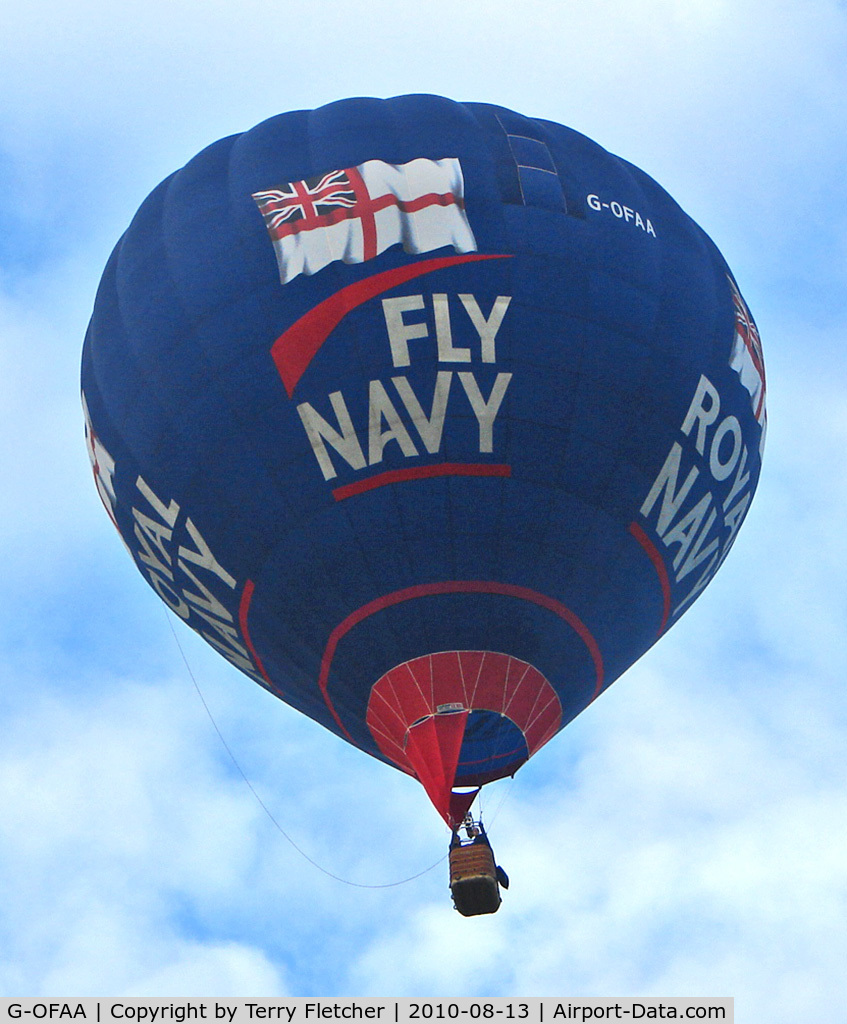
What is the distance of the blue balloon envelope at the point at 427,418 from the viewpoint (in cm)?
2064

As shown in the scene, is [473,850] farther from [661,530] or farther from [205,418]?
[205,418]

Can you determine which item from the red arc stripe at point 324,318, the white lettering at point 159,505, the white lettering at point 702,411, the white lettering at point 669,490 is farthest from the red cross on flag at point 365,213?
the white lettering at point 669,490

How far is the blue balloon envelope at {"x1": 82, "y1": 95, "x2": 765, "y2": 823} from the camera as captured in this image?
2064 cm

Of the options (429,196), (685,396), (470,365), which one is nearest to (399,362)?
(470,365)

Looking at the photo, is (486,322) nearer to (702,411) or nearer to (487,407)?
(487,407)

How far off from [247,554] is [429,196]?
177 inches

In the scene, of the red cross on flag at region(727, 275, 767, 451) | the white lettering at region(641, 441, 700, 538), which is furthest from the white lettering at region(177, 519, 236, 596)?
the red cross on flag at region(727, 275, 767, 451)

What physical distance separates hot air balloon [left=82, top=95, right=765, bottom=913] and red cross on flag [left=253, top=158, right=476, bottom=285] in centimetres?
3

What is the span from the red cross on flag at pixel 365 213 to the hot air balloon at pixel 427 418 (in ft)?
0.09

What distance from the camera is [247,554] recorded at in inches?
840

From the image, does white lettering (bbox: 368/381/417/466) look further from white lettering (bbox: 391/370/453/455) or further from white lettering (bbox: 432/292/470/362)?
white lettering (bbox: 432/292/470/362)

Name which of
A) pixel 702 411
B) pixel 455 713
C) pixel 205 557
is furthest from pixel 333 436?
pixel 702 411

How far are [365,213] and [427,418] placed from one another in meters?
2.44

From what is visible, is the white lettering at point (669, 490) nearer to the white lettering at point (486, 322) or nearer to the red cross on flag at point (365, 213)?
the white lettering at point (486, 322)
